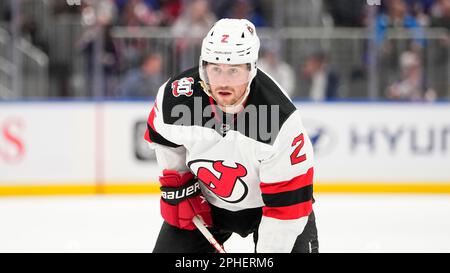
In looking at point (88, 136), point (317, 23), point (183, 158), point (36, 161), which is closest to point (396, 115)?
point (317, 23)

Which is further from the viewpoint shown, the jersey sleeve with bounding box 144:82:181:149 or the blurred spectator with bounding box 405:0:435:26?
the blurred spectator with bounding box 405:0:435:26

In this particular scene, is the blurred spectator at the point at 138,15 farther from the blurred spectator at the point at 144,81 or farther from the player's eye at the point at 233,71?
the player's eye at the point at 233,71

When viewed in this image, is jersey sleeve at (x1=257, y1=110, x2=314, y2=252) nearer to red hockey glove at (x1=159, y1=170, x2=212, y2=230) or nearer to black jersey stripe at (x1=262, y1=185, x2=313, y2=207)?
black jersey stripe at (x1=262, y1=185, x2=313, y2=207)

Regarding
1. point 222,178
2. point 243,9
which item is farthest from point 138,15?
point 222,178

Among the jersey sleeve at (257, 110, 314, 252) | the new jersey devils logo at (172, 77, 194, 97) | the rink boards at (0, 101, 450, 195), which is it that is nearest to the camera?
the jersey sleeve at (257, 110, 314, 252)

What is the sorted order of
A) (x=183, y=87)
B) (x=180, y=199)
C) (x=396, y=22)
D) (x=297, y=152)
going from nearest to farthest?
(x=297, y=152) < (x=183, y=87) < (x=180, y=199) < (x=396, y=22)

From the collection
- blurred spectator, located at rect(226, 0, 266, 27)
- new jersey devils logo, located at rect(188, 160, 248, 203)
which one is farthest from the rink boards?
new jersey devils logo, located at rect(188, 160, 248, 203)

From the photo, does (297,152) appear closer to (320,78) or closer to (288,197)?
(288,197)

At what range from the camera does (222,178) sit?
3.20m

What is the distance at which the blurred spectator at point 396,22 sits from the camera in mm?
7543

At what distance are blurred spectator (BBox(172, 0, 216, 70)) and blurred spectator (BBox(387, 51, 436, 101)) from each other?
6.21 feet

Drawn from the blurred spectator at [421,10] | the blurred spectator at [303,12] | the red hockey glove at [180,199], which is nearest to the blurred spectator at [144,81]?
the blurred spectator at [303,12]

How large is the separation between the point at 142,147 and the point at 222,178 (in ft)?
13.3

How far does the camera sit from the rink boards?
23.2ft
